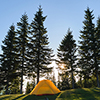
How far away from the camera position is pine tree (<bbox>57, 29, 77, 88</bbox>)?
21938 mm

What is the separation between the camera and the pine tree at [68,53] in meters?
21.9

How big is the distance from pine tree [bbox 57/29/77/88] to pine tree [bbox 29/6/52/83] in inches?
173

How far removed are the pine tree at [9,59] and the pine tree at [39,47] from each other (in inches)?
132

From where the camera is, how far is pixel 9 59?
18922mm

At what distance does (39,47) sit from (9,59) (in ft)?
19.2

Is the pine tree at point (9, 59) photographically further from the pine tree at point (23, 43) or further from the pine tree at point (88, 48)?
the pine tree at point (88, 48)

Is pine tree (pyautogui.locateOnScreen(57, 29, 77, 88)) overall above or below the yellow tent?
above

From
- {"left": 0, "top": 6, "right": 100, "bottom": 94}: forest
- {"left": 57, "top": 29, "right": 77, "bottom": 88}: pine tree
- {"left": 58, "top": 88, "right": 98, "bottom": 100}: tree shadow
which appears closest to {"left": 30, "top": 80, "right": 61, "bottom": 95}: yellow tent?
{"left": 58, "top": 88, "right": 98, "bottom": 100}: tree shadow

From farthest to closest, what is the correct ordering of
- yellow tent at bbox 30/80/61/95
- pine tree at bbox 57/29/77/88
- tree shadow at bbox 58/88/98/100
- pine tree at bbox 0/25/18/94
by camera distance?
pine tree at bbox 57/29/77/88, pine tree at bbox 0/25/18/94, yellow tent at bbox 30/80/61/95, tree shadow at bbox 58/88/98/100

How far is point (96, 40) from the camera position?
19.3 meters

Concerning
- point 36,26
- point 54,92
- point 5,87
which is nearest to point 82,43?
point 36,26

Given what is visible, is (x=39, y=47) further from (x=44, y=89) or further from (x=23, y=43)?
(x=44, y=89)

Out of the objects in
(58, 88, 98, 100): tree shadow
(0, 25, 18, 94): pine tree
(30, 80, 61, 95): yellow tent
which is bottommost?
(58, 88, 98, 100): tree shadow

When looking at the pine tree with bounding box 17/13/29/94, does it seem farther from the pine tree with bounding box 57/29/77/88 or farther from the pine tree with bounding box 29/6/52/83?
the pine tree with bounding box 57/29/77/88
